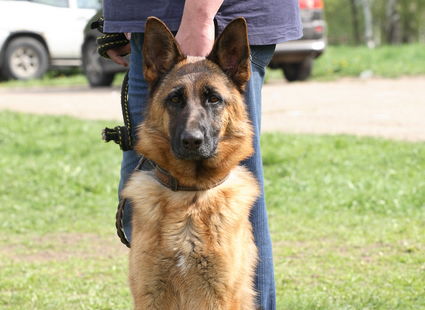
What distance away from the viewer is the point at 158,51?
2619 mm

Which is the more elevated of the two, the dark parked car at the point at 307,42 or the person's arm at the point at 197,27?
the person's arm at the point at 197,27

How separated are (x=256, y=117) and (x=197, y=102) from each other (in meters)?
0.43

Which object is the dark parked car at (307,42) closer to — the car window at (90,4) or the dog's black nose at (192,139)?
the car window at (90,4)

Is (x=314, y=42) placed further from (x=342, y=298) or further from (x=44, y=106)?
(x=342, y=298)

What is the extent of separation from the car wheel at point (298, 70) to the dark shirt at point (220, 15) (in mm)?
10452

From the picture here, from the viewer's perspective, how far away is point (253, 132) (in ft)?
9.15

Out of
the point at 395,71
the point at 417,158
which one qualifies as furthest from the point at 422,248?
the point at 395,71

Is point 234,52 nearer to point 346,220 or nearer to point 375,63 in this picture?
point 346,220

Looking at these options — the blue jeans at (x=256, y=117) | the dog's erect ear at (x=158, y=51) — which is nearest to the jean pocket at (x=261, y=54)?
the blue jeans at (x=256, y=117)

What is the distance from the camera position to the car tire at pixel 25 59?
14523 mm

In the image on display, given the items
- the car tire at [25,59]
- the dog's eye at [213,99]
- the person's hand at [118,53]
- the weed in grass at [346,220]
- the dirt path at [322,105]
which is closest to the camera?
the dog's eye at [213,99]

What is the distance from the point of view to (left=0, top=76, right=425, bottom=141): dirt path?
820 centimetres

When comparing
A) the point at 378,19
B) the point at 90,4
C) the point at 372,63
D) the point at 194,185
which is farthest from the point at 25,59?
the point at 378,19

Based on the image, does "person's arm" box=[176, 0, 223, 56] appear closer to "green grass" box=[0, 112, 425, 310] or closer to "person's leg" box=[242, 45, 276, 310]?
"person's leg" box=[242, 45, 276, 310]
